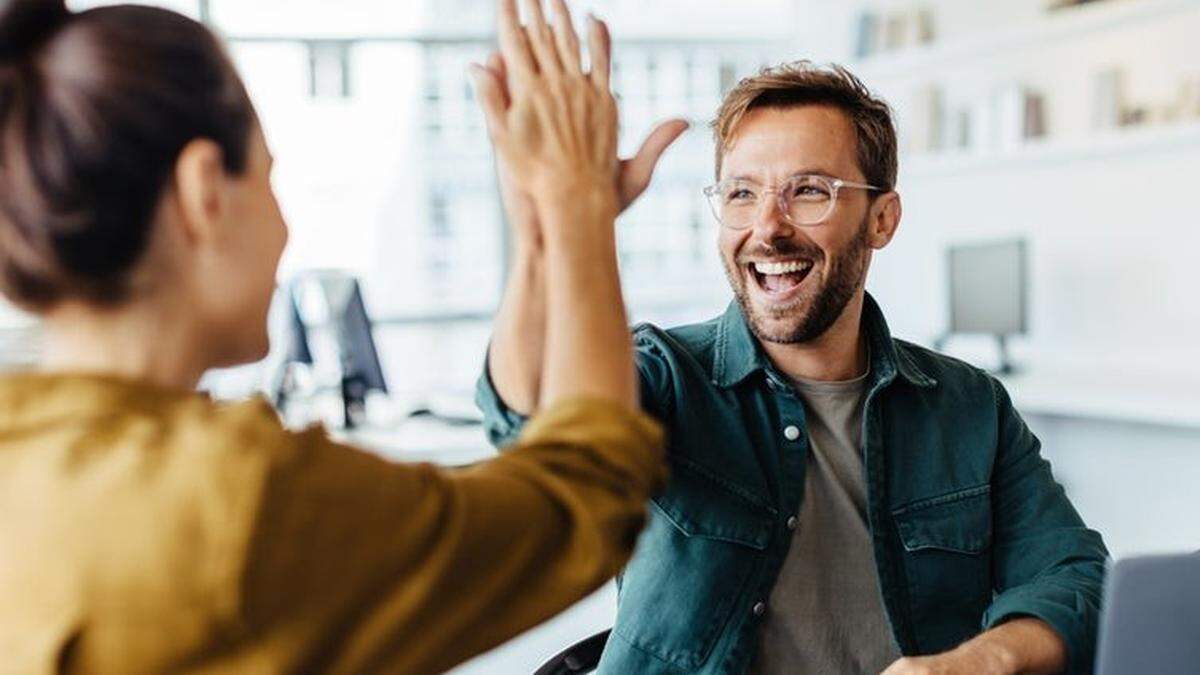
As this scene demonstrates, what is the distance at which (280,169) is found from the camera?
6.19m

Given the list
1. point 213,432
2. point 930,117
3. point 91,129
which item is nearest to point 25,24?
point 91,129

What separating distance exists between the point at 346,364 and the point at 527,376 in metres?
3.05

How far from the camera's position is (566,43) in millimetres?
899

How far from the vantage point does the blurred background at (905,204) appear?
14.2 feet

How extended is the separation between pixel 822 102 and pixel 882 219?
201mm

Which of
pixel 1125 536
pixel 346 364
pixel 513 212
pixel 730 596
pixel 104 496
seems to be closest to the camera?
pixel 104 496

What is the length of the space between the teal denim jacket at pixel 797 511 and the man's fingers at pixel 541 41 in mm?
776

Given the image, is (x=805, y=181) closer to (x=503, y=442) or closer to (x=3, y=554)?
(x=503, y=442)

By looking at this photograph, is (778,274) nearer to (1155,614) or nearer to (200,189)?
(1155,614)

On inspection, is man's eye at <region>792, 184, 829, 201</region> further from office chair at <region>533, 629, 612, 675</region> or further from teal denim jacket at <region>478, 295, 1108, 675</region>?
office chair at <region>533, 629, 612, 675</region>

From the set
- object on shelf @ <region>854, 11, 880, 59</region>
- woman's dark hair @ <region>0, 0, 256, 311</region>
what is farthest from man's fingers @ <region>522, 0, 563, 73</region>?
object on shelf @ <region>854, 11, 880, 59</region>

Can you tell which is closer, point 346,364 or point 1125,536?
point 346,364

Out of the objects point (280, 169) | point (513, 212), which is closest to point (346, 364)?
point (280, 169)

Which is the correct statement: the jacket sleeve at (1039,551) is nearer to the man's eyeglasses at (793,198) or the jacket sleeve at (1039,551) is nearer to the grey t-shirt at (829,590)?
the grey t-shirt at (829,590)
